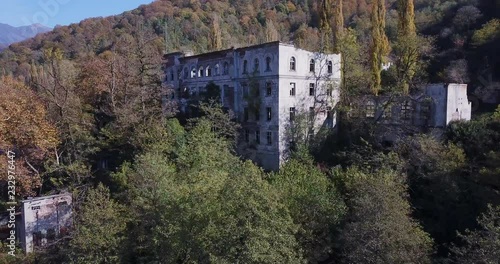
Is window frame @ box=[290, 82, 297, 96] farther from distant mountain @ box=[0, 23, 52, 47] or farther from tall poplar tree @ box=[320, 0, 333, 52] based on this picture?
distant mountain @ box=[0, 23, 52, 47]

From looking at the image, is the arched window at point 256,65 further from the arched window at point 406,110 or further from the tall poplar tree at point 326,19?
the arched window at point 406,110

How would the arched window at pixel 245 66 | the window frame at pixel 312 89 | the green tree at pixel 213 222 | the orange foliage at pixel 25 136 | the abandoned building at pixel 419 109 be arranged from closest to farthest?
the green tree at pixel 213 222 < the orange foliage at pixel 25 136 < the abandoned building at pixel 419 109 < the window frame at pixel 312 89 < the arched window at pixel 245 66

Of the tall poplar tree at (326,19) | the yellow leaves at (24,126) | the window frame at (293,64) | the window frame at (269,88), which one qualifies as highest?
the tall poplar tree at (326,19)

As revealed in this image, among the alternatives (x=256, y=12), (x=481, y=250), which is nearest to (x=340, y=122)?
(x=481, y=250)

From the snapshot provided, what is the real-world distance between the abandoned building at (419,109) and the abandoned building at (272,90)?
3815 mm

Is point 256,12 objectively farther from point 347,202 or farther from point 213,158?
point 347,202

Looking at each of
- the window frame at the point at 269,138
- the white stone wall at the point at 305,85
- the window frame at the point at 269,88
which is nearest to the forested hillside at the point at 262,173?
the white stone wall at the point at 305,85

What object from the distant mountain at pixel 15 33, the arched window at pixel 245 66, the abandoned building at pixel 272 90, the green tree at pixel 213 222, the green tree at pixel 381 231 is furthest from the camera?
the arched window at pixel 245 66

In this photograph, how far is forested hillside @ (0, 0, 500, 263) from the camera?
688 inches

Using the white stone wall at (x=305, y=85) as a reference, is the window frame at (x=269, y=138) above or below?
below

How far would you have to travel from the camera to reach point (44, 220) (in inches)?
993

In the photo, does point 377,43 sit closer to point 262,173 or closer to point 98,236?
point 262,173

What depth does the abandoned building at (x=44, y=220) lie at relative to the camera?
24.6 meters

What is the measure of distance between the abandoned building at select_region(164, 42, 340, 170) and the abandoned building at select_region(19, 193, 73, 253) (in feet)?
46.6
